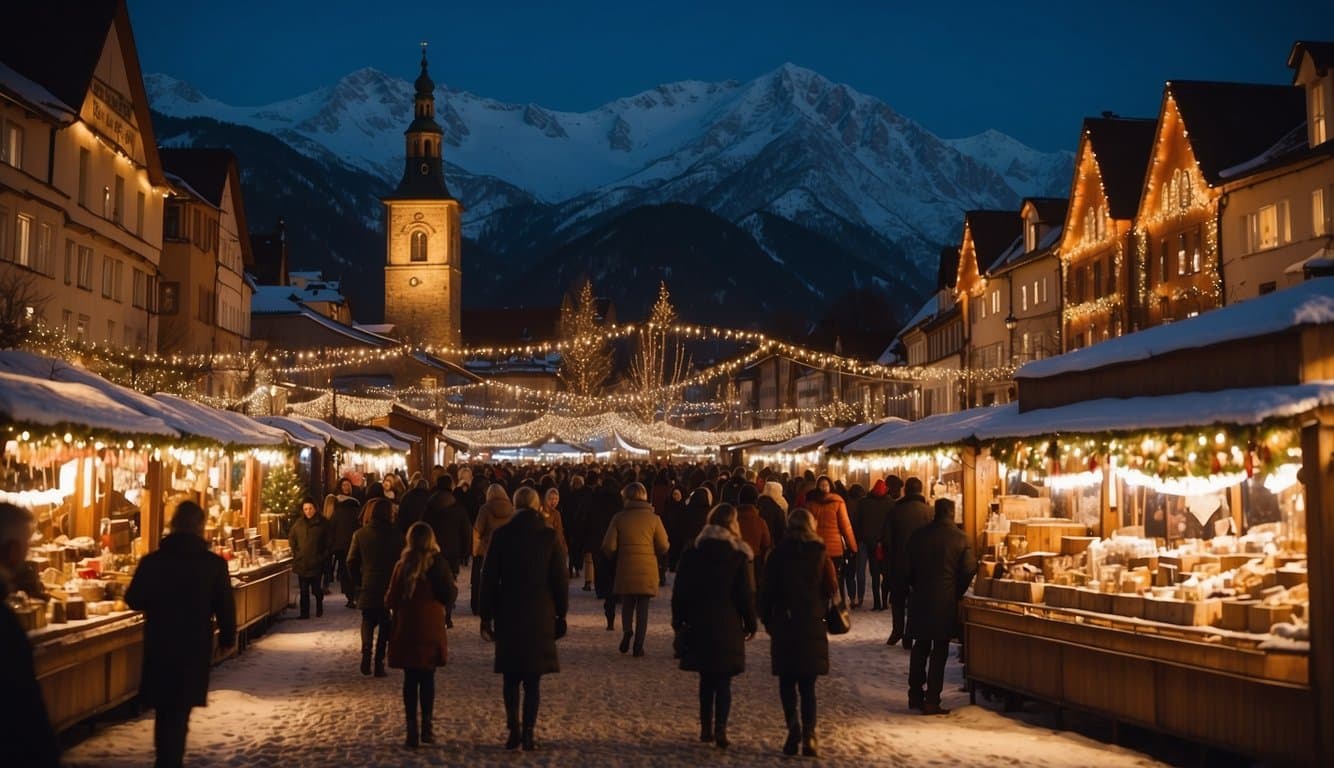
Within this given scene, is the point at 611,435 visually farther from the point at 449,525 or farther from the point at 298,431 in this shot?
the point at 449,525

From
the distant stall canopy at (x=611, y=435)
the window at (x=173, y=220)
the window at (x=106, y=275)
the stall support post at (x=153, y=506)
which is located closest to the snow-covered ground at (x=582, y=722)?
the stall support post at (x=153, y=506)

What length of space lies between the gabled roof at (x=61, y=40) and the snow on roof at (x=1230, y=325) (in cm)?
3060

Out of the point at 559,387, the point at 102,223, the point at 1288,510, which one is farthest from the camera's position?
the point at 559,387

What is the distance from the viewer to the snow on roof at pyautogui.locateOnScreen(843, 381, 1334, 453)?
10164 mm

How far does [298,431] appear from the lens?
93.1ft

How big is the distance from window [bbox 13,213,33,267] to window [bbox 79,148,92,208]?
4.06 metres

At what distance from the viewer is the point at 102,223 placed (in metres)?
41.9

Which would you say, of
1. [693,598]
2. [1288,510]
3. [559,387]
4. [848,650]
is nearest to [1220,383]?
[1288,510]

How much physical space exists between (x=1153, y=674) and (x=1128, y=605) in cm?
81

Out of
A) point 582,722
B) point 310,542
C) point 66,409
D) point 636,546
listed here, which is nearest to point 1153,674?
point 582,722

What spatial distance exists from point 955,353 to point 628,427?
47.6ft

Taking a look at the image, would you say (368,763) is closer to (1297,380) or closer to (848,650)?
(1297,380)

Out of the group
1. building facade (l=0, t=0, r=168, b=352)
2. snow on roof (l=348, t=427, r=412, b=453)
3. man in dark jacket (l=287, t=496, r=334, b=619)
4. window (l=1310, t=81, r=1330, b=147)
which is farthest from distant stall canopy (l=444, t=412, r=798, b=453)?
man in dark jacket (l=287, t=496, r=334, b=619)

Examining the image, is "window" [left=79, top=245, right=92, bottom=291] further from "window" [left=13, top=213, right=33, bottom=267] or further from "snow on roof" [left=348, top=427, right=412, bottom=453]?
"snow on roof" [left=348, top=427, right=412, bottom=453]
